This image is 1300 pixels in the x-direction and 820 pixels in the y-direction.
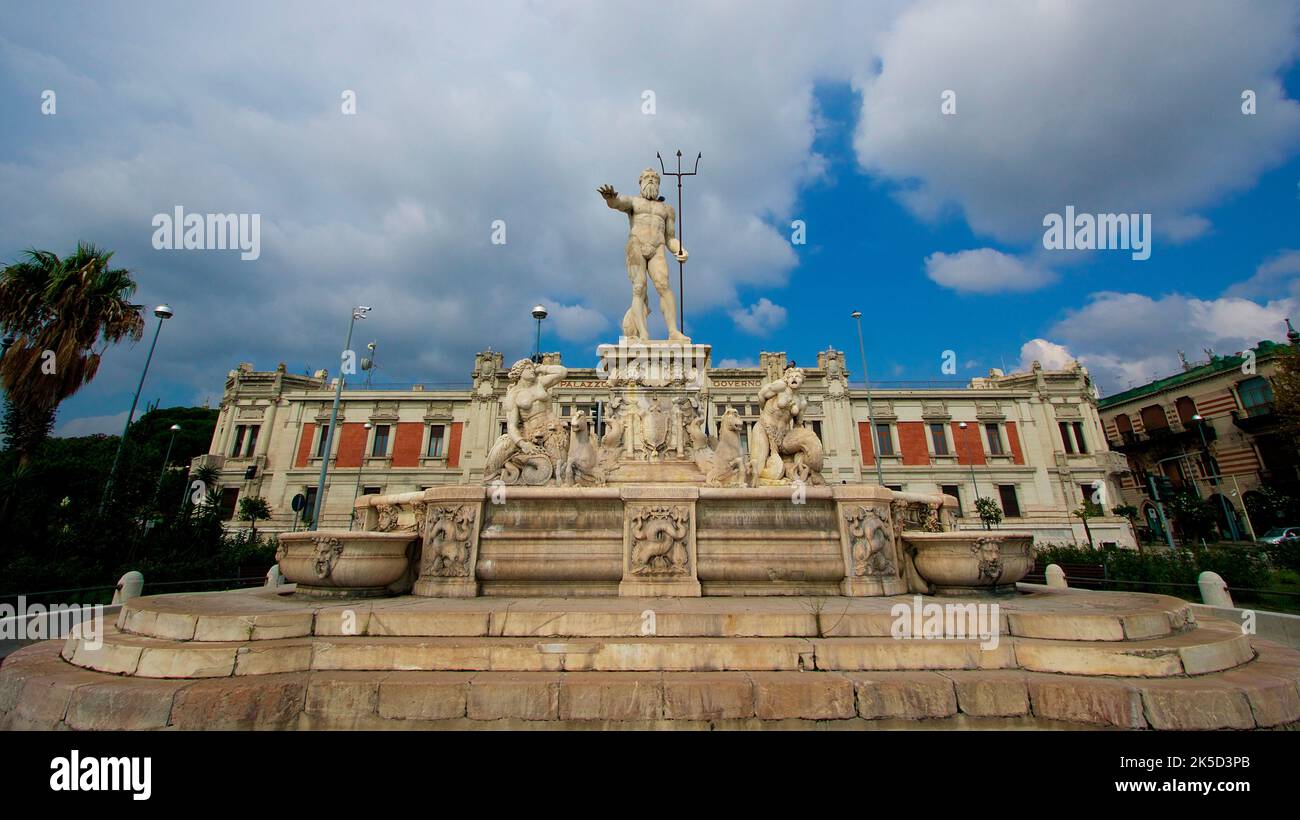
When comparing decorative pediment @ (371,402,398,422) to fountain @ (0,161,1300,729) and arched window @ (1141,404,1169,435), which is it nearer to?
fountain @ (0,161,1300,729)

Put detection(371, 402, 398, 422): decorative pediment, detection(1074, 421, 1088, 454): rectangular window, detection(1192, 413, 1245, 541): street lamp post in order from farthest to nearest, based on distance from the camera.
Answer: detection(371, 402, 398, 422): decorative pediment → detection(1074, 421, 1088, 454): rectangular window → detection(1192, 413, 1245, 541): street lamp post

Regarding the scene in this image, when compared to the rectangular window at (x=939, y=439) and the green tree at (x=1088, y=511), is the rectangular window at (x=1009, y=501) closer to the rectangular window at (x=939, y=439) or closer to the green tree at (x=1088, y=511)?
the green tree at (x=1088, y=511)

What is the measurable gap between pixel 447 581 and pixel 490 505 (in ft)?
3.24

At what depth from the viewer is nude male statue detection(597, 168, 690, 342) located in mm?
10562

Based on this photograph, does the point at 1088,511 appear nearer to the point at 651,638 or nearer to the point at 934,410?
the point at 934,410

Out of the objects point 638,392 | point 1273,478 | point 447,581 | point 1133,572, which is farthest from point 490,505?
point 1273,478

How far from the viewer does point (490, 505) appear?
646cm

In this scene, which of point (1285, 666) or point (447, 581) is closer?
point (1285, 666)

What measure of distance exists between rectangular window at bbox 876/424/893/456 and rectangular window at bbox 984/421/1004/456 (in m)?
7.44

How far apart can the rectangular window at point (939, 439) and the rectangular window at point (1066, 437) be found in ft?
28.3

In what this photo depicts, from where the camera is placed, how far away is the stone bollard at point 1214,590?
7.88m

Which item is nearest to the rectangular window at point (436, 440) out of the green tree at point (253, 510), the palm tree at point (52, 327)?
the green tree at point (253, 510)

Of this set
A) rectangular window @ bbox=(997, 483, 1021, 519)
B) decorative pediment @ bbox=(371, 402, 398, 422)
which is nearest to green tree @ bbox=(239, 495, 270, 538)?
decorative pediment @ bbox=(371, 402, 398, 422)

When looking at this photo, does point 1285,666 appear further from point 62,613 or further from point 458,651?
point 62,613
